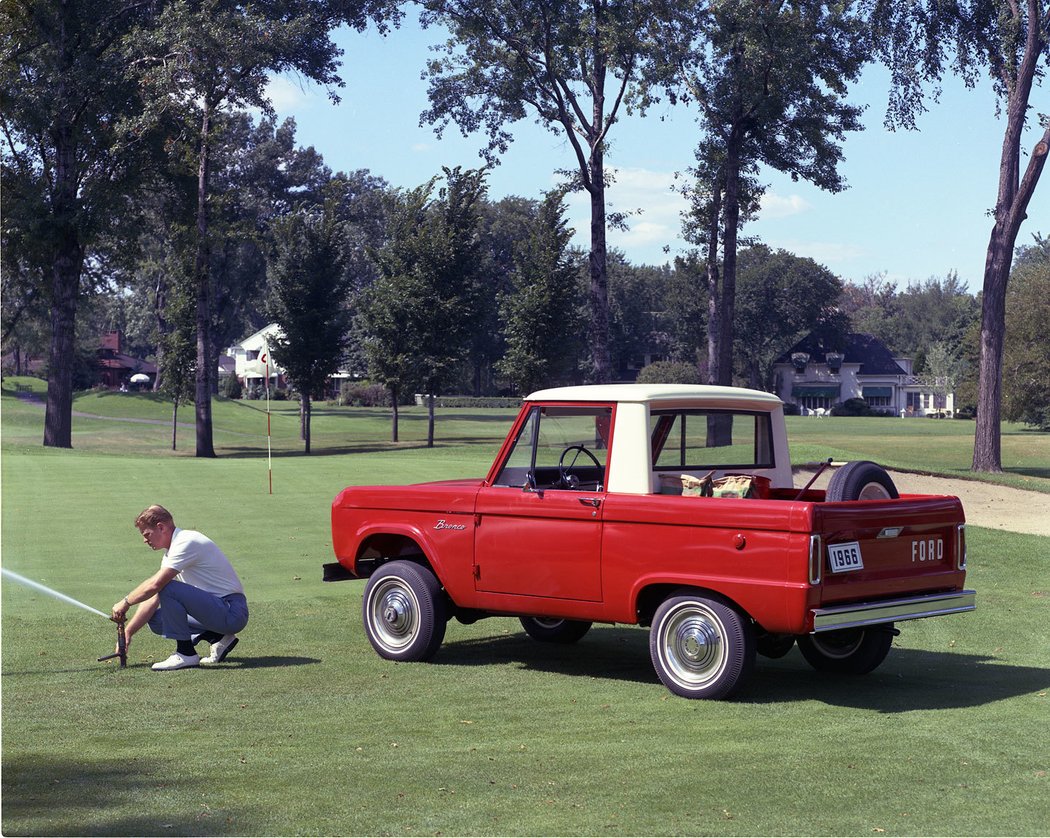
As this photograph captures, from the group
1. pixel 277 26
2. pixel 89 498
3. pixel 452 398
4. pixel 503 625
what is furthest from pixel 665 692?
pixel 452 398

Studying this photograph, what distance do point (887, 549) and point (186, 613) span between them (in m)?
5.31

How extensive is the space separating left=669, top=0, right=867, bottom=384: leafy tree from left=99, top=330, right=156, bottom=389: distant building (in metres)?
79.2

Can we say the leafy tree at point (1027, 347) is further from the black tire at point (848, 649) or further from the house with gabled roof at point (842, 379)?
the black tire at point (848, 649)

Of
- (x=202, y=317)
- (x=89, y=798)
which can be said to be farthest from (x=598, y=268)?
(x=89, y=798)

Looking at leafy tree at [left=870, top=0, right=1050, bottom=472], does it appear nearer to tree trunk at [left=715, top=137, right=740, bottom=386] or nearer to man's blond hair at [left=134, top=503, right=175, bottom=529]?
tree trunk at [left=715, top=137, right=740, bottom=386]

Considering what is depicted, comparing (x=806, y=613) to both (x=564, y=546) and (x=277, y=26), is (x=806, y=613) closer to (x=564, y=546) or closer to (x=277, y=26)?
(x=564, y=546)

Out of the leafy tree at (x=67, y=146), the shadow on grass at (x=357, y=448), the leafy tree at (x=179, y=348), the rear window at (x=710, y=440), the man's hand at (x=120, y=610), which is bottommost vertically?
the shadow on grass at (x=357, y=448)

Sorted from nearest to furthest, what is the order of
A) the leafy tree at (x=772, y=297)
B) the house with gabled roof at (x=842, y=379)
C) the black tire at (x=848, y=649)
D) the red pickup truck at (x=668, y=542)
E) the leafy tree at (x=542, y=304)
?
the red pickup truck at (x=668, y=542) → the black tire at (x=848, y=649) → the leafy tree at (x=542, y=304) → the leafy tree at (x=772, y=297) → the house with gabled roof at (x=842, y=379)

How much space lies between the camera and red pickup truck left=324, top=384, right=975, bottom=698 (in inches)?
335

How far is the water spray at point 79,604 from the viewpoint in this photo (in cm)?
1020

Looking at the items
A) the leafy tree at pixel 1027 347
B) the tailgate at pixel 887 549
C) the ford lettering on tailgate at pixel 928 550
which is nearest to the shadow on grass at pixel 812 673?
the tailgate at pixel 887 549

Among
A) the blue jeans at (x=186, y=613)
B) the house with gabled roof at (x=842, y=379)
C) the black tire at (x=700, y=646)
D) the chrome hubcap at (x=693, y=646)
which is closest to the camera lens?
the black tire at (x=700, y=646)

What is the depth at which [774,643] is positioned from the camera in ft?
32.6

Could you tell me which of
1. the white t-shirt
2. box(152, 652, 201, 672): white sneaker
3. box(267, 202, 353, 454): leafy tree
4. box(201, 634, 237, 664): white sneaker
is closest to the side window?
the white t-shirt
